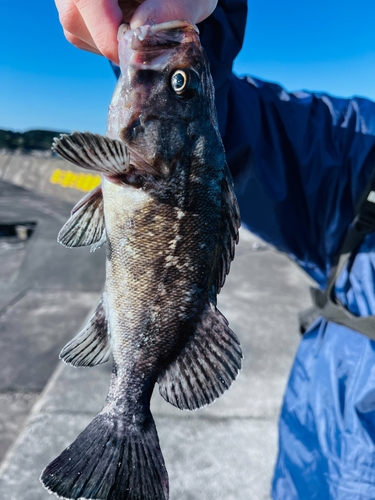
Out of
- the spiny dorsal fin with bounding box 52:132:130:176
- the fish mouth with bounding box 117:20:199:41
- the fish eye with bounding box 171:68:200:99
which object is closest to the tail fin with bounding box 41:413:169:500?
the spiny dorsal fin with bounding box 52:132:130:176

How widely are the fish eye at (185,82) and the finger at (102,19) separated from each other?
19 centimetres

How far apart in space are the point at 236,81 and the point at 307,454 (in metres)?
1.92

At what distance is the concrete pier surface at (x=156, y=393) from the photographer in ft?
9.58

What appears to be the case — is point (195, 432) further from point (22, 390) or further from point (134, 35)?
point (134, 35)

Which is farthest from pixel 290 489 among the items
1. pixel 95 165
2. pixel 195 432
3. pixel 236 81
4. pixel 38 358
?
pixel 38 358

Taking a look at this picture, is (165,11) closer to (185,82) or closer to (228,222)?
(185,82)

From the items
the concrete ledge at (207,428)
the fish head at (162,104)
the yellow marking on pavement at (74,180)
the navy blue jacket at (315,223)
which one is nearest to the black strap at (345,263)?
the navy blue jacket at (315,223)

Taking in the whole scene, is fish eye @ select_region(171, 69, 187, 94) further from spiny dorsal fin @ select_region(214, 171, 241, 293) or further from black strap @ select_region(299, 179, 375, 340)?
black strap @ select_region(299, 179, 375, 340)

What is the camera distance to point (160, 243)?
1198 millimetres

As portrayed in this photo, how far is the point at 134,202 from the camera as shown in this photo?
118 centimetres

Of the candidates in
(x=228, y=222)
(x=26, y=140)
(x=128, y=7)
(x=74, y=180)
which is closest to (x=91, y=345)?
(x=228, y=222)

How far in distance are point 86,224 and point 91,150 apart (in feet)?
0.98

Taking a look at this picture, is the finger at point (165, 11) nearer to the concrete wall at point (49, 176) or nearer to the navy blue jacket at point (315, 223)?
the navy blue jacket at point (315, 223)

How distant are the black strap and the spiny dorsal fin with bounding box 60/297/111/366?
3.82 feet
